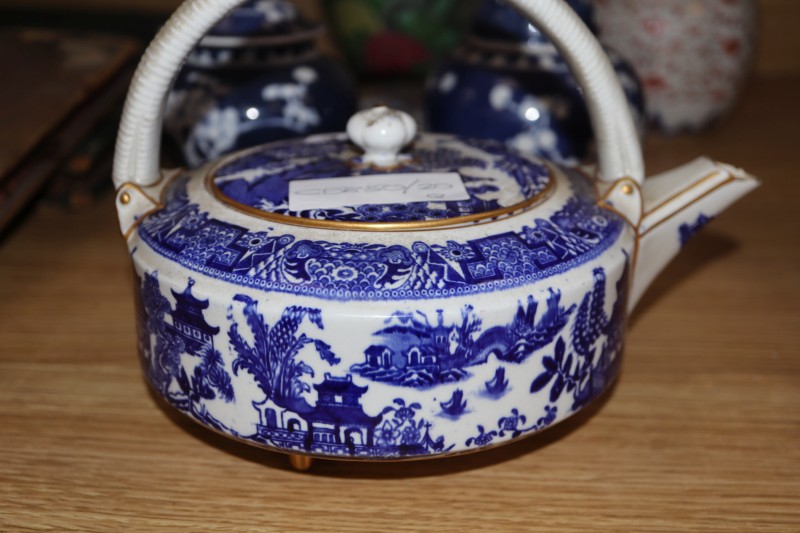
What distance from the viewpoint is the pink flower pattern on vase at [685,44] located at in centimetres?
157

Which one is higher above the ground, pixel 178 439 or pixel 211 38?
pixel 211 38

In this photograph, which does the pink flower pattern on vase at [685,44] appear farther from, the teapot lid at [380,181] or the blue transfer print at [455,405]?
the blue transfer print at [455,405]

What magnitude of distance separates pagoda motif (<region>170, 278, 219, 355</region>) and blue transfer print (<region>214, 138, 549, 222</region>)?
0.09 m

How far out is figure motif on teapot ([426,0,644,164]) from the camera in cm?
112

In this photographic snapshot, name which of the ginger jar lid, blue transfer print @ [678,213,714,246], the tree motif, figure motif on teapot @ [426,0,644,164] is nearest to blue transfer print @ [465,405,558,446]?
the tree motif

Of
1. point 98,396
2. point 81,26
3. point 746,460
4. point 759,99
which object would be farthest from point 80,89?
point 759,99

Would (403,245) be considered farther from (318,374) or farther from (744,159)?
(744,159)

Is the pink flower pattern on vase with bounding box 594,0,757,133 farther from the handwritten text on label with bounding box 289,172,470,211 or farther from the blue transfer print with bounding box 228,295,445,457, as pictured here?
the blue transfer print with bounding box 228,295,445,457

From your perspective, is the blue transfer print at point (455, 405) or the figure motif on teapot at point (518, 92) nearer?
the blue transfer print at point (455, 405)

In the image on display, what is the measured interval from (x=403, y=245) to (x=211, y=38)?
63 cm

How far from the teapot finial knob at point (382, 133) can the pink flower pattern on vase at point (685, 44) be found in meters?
0.95

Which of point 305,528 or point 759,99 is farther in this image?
point 759,99

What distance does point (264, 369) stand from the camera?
0.63 metres

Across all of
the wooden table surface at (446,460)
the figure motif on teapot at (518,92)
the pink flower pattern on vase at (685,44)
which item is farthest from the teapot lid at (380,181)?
the pink flower pattern on vase at (685,44)
